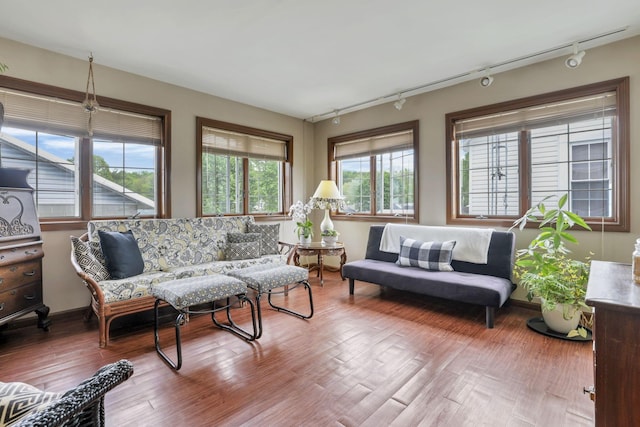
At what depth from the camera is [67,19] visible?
2510 millimetres

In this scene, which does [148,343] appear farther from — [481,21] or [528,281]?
[481,21]

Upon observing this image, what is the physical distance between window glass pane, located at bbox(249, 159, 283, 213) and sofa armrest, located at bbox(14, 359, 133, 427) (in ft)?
13.2

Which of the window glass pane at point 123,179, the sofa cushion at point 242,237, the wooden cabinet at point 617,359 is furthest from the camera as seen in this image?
the sofa cushion at point 242,237

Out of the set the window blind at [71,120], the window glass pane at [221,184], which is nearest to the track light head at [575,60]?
the window glass pane at [221,184]

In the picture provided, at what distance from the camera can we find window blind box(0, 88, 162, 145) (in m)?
2.89

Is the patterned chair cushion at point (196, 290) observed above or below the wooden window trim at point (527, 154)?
below

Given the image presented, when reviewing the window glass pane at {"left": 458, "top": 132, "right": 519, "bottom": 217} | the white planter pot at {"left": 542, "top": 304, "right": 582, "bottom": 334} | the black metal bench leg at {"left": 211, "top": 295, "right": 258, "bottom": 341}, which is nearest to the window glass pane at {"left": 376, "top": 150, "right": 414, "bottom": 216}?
the window glass pane at {"left": 458, "top": 132, "right": 519, "bottom": 217}

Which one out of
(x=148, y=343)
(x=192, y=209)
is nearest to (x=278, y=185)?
(x=192, y=209)

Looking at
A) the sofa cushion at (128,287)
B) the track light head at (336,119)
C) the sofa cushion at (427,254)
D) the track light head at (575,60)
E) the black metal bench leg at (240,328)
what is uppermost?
the track light head at (336,119)

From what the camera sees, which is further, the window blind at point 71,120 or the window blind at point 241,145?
the window blind at point 241,145

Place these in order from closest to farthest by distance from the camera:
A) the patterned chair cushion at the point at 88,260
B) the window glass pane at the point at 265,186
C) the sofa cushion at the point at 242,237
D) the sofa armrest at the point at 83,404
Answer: the sofa armrest at the point at 83,404 → the patterned chair cushion at the point at 88,260 → the sofa cushion at the point at 242,237 → the window glass pane at the point at 265,186

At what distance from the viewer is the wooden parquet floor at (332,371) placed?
1.68 metres

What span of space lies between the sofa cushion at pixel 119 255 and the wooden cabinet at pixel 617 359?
3341 mm

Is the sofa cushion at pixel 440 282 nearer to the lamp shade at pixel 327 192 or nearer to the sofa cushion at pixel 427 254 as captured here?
the sofa cushion at pixel 427 254
